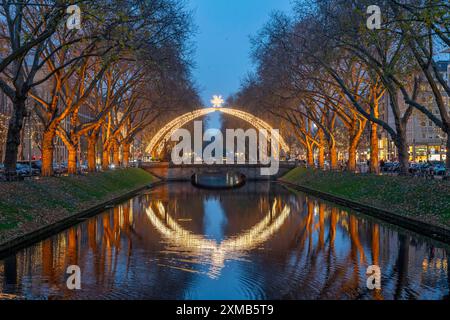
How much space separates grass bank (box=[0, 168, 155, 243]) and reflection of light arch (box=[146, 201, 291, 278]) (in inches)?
173

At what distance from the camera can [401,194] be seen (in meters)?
29.6

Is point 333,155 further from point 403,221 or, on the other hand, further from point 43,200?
point 43,200

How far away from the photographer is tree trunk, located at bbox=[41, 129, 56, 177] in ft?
121

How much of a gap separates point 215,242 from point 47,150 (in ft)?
68.9

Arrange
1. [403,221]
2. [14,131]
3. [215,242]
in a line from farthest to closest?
[14,131]
[403,221]
[215,242]

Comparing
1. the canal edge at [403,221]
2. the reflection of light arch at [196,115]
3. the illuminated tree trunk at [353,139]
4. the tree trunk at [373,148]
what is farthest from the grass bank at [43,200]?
the reflection of light arch at [196,115]

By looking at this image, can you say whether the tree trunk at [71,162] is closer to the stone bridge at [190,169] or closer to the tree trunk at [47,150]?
the tree trunk at [47,150]

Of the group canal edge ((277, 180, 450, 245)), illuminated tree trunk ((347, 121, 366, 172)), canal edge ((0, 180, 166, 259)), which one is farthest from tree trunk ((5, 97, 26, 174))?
illuminated tree trunk ((347, 121, 366, 172))

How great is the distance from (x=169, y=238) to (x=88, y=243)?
282cm

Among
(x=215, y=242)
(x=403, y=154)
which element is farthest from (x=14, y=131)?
(x=403, y=154)

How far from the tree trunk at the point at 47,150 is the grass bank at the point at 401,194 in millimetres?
18598

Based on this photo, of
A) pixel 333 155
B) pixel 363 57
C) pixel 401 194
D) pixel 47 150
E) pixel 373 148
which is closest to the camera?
pixel 401 194
